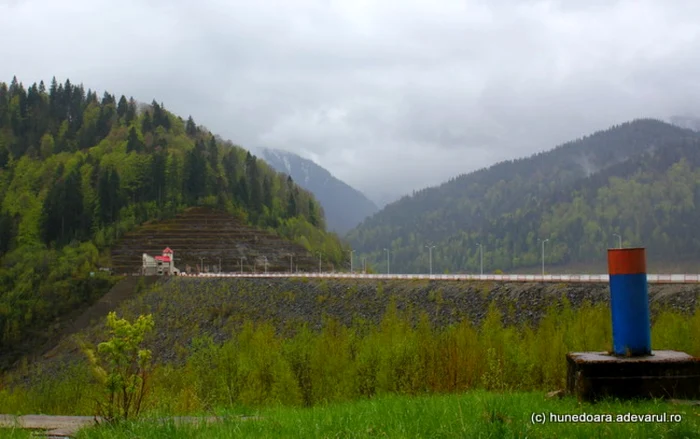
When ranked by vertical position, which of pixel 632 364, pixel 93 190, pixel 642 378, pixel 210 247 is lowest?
pixel 642 378

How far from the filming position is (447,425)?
321 inches

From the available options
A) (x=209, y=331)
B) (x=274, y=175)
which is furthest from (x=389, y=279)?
(x=274, y=175)

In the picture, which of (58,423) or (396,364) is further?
(396,364)

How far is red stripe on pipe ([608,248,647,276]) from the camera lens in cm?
1045

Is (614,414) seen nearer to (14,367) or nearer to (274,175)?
(14,367)

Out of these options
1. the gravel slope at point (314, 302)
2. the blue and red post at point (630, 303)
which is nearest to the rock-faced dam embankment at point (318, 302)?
the gravel slope at point (314, 302)

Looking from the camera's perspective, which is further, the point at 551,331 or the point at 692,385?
the point at 551,331

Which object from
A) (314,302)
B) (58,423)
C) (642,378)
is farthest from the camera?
(314,302)

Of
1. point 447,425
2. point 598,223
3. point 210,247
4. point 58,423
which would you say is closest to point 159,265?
point 210,247

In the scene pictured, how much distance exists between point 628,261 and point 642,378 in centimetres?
180

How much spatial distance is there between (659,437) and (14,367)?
85.2 meters

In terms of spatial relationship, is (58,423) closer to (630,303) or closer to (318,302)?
(630,303)

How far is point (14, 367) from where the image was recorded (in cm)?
7962

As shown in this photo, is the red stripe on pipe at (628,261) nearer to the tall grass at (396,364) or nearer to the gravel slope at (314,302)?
the tall grass at (396,364)
